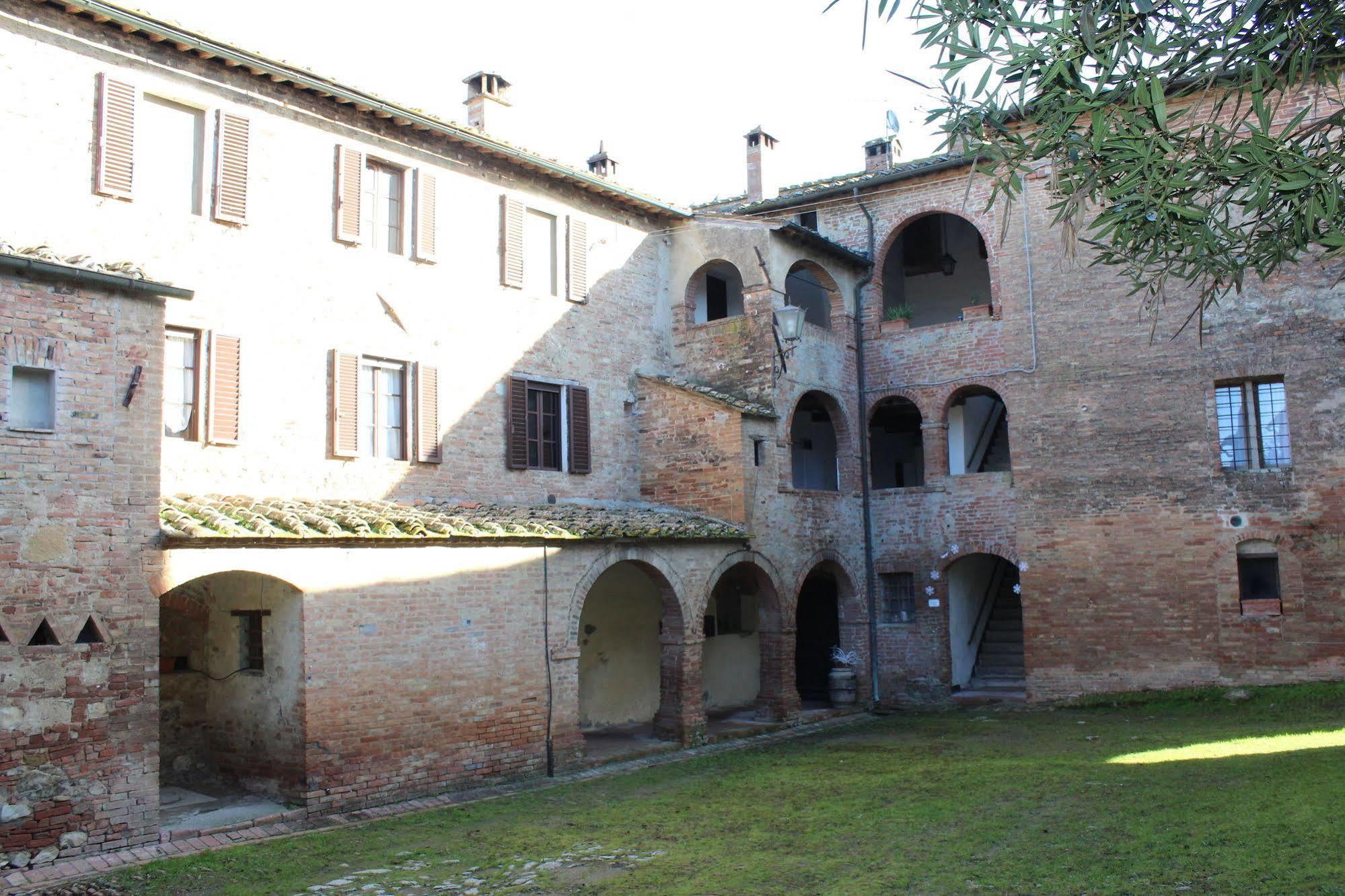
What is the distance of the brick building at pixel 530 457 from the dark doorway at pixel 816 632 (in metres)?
0.07

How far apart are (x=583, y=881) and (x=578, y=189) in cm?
1145

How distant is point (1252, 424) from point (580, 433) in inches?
411

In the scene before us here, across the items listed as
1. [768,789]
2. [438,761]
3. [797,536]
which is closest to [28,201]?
[438,761]

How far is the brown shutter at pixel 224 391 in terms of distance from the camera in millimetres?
12391

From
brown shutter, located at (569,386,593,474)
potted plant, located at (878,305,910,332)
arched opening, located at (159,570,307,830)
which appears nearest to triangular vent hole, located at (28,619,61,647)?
arched opening, located at (159,570,307,830)

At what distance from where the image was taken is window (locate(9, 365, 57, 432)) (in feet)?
31.0

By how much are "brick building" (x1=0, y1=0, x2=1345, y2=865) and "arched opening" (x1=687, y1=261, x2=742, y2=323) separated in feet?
0.42

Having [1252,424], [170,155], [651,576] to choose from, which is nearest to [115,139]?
[170,155]

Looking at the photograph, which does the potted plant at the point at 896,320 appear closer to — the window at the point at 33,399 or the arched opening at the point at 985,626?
the arched opening at the point at 985,626

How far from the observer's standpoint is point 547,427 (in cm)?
1661

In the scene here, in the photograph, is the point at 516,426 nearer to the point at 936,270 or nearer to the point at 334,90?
the point at 334,90

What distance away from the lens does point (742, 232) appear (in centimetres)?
1844

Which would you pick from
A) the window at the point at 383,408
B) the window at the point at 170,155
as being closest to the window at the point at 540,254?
the window at the point at 383,408

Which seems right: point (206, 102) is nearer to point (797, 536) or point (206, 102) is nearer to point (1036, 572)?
point (797, 536)
